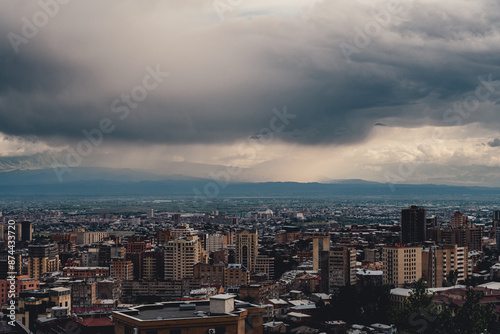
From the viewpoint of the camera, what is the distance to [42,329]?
50.3ft

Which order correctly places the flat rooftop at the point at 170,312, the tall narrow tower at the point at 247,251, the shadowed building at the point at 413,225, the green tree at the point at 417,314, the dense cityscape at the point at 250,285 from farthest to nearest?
1. the shadowed building at the point at 413,225
2. the tall narrow tower at the point at 247,251
3. the green tree at the point at 417,314
4. the dense cityscape at the point at 250,285
5. the flat rooftop at the point at 170,312

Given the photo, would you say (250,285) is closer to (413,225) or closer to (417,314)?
(417,314)

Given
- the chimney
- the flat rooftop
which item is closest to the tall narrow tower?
the flat rooftop

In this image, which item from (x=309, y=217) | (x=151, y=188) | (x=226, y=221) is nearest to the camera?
(x=226, y=221)

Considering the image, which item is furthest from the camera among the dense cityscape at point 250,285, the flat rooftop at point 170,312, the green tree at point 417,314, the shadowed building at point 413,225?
the shadowed building at point 413,225

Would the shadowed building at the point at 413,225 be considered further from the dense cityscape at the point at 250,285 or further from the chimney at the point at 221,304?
the chimney at the point at 221,304

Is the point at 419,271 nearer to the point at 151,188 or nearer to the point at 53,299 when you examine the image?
the point at 53,299

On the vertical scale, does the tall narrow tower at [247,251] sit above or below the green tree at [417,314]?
below

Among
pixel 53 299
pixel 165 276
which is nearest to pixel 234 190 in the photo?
pixel 165 276

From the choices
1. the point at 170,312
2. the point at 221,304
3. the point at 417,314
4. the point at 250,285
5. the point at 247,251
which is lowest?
the point at 250,285

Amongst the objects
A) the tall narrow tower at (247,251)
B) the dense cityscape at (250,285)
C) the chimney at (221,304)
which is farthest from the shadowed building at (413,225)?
the chimney at (221,304)

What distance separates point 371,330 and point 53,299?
1026cm

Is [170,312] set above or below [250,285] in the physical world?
above

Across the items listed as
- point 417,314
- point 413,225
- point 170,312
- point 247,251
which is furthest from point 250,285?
point 413,225
